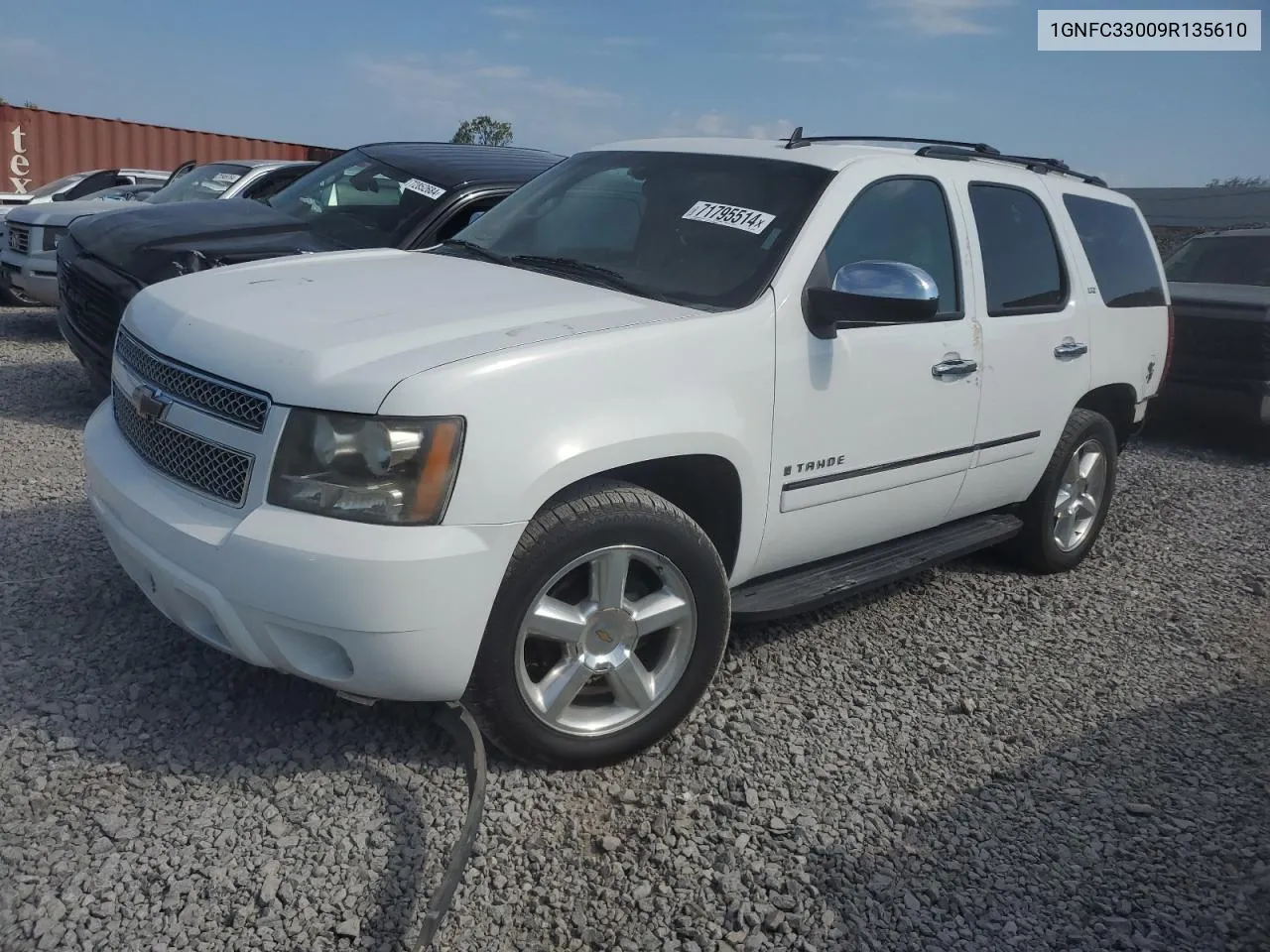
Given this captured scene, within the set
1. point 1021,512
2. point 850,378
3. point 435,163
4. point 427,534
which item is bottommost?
point 1021,512

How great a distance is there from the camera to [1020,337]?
13.9ft

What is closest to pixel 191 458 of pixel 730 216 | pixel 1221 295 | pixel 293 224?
pixel 730 216

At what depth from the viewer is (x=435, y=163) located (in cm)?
660

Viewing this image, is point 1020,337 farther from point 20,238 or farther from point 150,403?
point 20,238

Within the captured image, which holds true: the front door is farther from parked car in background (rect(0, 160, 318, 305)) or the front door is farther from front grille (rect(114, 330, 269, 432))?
Answer: parked car in background (rect(0, 160, 318, 305))

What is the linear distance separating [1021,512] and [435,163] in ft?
13.0

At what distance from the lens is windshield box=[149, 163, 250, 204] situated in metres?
8.53

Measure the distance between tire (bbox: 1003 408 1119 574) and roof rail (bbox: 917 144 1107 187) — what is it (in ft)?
3.53

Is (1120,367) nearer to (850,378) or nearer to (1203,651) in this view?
(1203,651)

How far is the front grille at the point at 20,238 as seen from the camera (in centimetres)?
874

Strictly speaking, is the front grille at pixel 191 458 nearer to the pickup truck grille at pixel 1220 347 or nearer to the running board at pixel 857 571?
the running board at pixel 857 571

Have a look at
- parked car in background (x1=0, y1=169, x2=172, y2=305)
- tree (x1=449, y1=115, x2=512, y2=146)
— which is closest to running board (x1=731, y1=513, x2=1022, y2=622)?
parked car in background (x1=0, y1=169, x2=172, y2=305)

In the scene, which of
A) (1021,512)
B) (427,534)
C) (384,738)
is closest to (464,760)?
(384,738)

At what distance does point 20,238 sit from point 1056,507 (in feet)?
26.8
